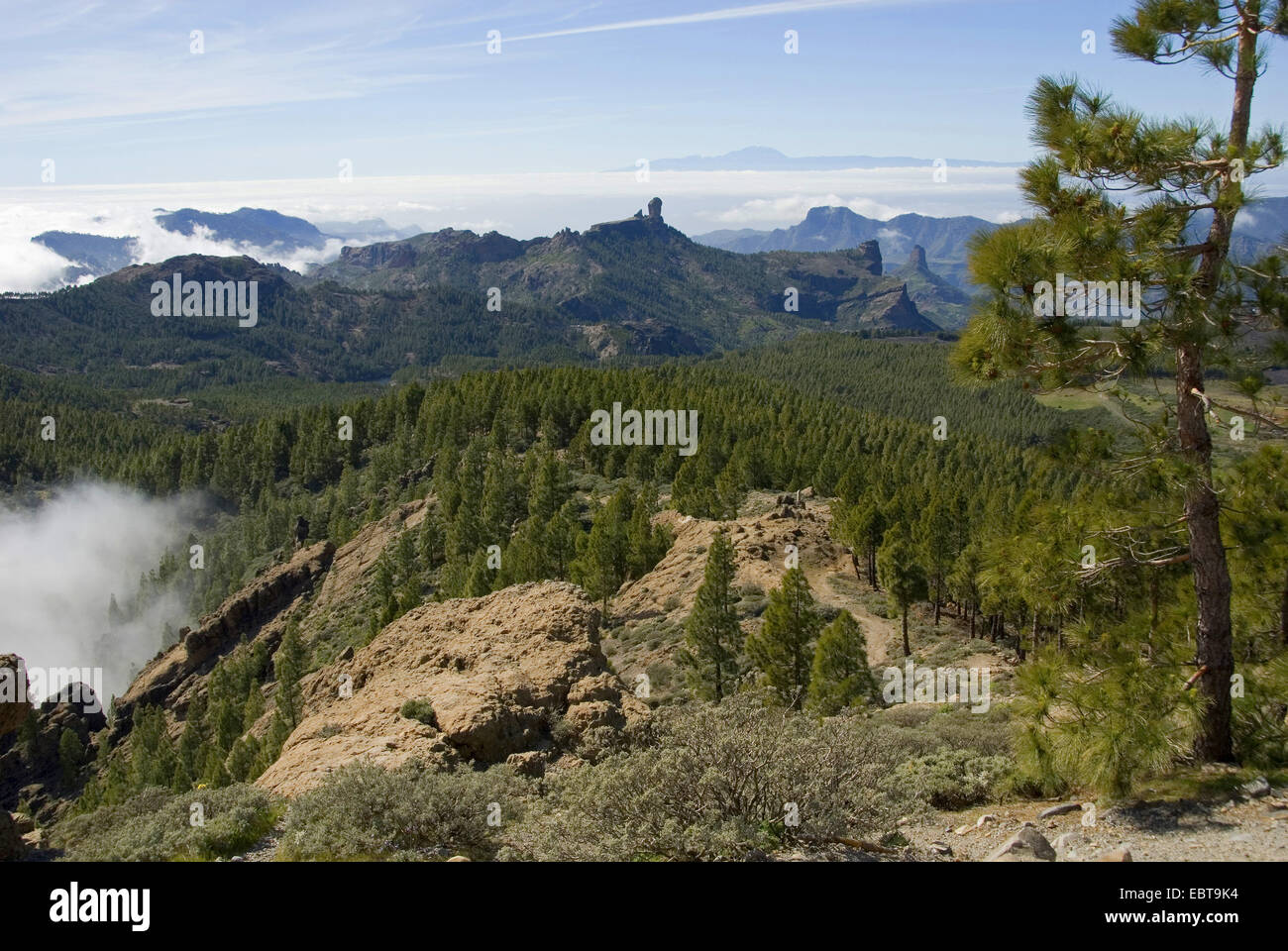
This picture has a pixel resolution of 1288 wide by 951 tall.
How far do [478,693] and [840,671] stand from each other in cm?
1638

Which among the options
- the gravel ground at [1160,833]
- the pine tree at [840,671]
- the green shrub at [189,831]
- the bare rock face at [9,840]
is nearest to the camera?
the gravel ground at [1160,833]

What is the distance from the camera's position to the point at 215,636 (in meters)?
71.7

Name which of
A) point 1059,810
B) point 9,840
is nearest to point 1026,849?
point 1059,810

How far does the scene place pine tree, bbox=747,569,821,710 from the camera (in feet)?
112

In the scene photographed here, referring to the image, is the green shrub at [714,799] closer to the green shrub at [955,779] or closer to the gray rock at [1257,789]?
the green shrub at [955,779]

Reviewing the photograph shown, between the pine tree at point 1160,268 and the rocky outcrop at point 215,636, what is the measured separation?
70.7 meters

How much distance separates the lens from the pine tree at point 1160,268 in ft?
37.2

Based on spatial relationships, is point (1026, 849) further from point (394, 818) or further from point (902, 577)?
point (902, 577)

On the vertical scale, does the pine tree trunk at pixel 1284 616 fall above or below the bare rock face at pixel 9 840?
above

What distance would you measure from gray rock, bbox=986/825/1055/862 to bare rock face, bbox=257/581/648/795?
31.9 feet

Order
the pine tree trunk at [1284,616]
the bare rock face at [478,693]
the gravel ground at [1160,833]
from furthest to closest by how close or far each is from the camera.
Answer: the bare rock face at [478,693] < the pine tree trunk at [1284,616] < the gravel ground at [1160,833]

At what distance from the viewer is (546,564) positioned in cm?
5322

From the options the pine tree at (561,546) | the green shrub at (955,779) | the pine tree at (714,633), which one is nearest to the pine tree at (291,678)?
the pine tree at (561,546)
